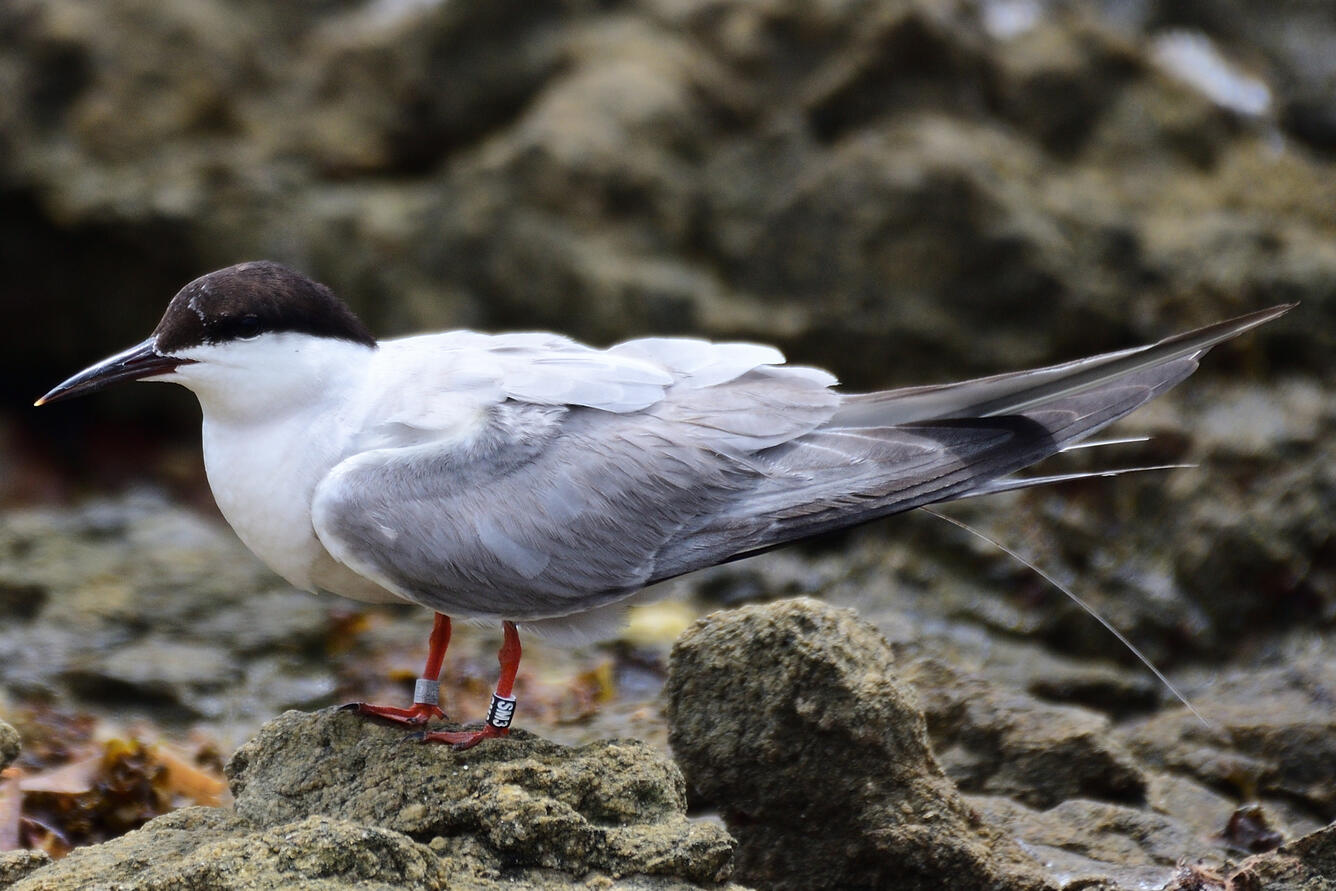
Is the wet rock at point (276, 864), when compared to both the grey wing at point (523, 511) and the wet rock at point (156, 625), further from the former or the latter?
the wet rock at point (156, 625)

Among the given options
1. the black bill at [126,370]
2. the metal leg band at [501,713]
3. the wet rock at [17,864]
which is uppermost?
the black bill at [126,370]

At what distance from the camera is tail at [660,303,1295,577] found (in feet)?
11.5

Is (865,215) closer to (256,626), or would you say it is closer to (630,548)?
(256,626)

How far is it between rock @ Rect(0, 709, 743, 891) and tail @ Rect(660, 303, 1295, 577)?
1.99 feet

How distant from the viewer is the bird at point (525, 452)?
341cm

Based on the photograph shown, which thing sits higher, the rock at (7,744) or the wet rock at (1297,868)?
the wet rock at (1297,868)

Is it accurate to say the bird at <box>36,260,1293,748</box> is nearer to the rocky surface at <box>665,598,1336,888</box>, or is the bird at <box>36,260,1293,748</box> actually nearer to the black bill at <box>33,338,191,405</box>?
the black bill at <box>33,338,191,405</box>

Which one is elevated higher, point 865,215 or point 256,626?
point 865,215

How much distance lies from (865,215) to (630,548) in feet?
13.3

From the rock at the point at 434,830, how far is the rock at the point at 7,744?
25.2 inches

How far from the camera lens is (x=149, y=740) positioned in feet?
16.2

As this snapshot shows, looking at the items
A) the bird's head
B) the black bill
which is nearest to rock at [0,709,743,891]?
the bird's head

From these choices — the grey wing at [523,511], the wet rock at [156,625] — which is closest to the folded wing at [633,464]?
the grey wing at [523,511]

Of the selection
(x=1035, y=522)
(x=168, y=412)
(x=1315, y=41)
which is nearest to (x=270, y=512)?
(x=1035, y=522)
